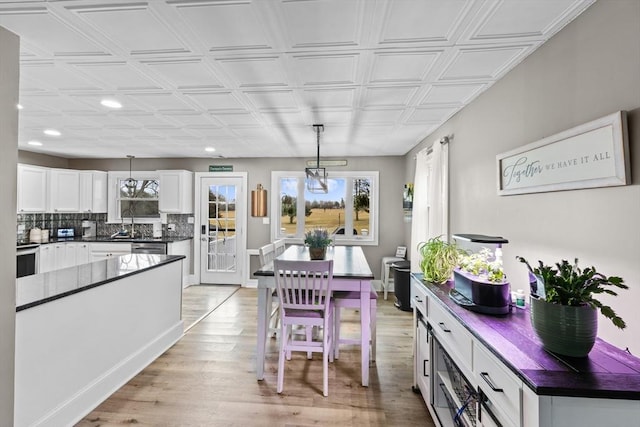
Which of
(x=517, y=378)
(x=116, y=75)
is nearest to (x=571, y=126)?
(x=517, y=378)

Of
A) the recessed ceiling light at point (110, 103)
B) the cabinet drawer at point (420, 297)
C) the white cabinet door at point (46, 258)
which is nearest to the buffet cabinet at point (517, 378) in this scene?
the cabinet drawer at point (420, 297)

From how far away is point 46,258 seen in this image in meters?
4.81

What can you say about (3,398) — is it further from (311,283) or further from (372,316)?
(372,316)

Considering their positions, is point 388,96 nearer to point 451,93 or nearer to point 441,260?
point 451,93

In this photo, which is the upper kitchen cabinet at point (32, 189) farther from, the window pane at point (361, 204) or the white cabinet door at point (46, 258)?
the window pane at point (361, 204)

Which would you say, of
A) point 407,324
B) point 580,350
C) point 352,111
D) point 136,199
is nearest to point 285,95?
point 352,111

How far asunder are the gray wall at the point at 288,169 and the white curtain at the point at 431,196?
3.57 feet

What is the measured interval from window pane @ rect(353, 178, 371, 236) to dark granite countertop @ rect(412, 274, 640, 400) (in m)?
3.98

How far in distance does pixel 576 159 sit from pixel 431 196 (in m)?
2.13

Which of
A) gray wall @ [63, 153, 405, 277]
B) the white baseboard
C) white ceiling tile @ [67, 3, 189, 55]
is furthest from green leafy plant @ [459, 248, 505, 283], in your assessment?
gray wall @ [63, 153, 405, 277]

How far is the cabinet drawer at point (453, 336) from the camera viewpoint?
145 cm

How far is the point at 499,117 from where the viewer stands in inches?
89.6

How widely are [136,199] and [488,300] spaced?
5836mm

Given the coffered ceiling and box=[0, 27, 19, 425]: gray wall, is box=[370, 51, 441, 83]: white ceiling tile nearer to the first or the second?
the coffered ceiling
